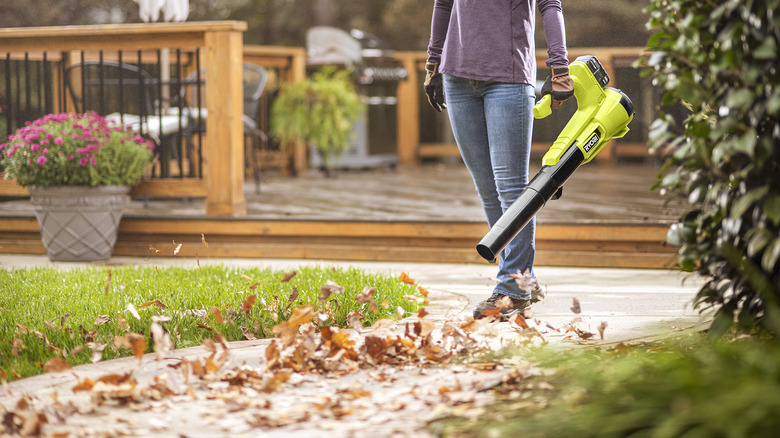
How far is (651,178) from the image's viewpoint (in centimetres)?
732

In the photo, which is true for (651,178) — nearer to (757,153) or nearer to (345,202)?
(345,202)

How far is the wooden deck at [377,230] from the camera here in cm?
442

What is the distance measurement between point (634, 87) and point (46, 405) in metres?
5.76

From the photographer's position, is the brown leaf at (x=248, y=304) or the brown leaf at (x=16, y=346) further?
the brown leaf at (x=248, y=304)

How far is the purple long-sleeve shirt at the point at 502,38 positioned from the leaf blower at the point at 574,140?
0.12 meters

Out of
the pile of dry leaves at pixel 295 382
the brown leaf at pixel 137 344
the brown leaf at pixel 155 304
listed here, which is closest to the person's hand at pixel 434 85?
the pile of dry leaves at pixel 295 382

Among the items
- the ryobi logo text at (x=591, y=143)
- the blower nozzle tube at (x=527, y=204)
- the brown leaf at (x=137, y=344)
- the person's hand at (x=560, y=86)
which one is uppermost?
the person's hand at (x=560, y=86)

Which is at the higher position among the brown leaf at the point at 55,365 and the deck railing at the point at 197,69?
the deck railing at the point at 197,69

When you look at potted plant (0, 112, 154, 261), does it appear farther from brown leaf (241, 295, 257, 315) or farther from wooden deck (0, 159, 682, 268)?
brown leaf (241, 295, 257, 315)

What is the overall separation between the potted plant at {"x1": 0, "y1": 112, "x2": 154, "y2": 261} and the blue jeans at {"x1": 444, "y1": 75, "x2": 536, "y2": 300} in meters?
2.28

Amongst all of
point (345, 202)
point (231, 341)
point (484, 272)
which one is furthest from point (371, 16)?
point (231, 341)

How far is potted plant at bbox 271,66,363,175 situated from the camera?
24.5 ft

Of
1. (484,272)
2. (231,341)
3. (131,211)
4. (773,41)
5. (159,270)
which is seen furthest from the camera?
(131,211)

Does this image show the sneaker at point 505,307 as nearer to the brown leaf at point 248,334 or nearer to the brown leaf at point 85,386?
the brown leaf at point 248,334
